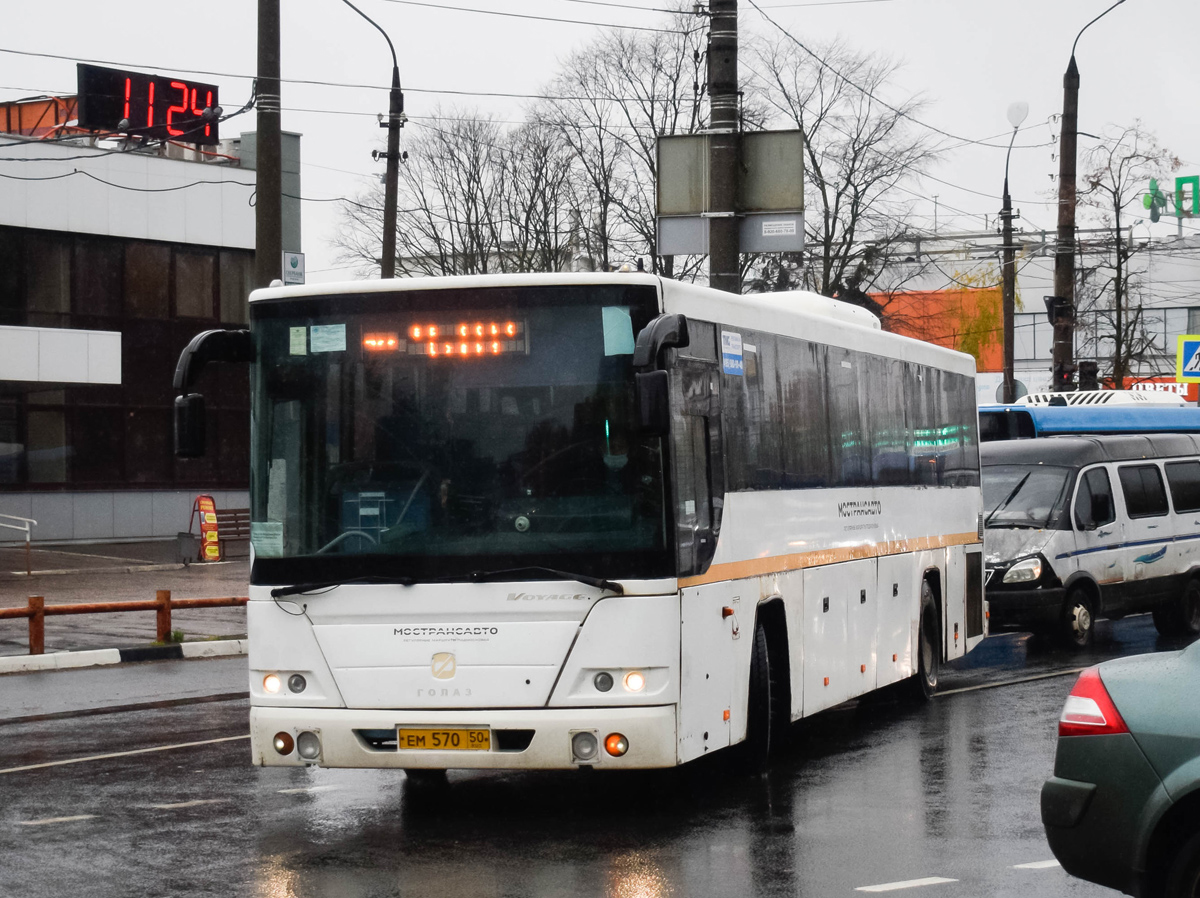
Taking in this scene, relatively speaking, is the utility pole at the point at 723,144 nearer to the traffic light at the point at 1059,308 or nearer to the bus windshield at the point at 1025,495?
the bus windshield at the point at 1025,495

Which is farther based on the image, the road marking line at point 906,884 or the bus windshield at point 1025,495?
the bus windshield at point 1025,495

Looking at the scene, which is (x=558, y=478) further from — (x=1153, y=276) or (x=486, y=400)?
(x=1153, y=276)

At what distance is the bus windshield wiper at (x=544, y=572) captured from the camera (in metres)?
8.55

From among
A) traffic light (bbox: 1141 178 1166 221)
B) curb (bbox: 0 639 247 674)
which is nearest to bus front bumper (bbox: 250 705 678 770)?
curb (bbox: 0 639 247 674)

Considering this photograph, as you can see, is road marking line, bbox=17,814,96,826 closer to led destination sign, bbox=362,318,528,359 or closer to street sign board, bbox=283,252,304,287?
led destination sign, bbox=362,318,528,359

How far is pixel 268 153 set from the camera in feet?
57.9

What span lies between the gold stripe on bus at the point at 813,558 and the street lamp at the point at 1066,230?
42.6 feet

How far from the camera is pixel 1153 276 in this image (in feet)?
273

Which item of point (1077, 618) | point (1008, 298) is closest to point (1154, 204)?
point (1008, 298)

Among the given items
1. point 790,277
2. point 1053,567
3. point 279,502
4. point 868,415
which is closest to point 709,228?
point 868,415

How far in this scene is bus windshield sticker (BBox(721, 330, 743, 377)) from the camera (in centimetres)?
996

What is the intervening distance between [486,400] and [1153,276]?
7977cm

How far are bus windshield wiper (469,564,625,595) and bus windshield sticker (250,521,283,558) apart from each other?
1.08 metres

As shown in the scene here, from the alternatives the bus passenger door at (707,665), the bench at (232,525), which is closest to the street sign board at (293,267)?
the bus passenger door at (707,665)
